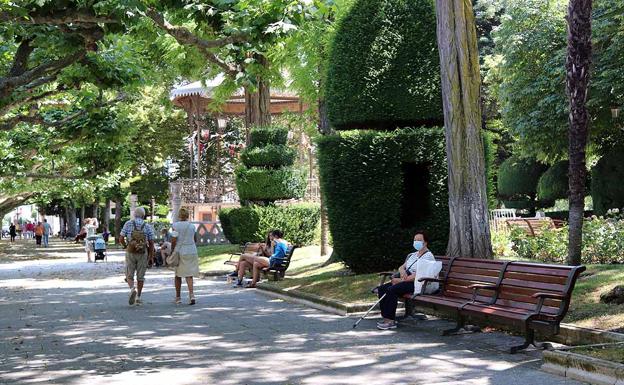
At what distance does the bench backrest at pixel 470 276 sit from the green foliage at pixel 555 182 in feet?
89.6

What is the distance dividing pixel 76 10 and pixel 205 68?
1961 centimetres

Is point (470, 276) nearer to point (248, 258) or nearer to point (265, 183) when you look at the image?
point (248, 258)

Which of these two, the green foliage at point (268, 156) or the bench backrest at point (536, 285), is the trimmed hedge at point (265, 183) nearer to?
the green foliage at point (268, 156)

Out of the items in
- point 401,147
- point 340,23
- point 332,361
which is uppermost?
point 340,23

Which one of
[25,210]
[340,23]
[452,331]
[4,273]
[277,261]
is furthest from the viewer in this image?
[25,210]

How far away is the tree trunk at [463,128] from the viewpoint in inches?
519

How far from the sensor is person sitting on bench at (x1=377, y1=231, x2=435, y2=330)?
11445 millimetres

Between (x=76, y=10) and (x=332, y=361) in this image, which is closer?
(x=332, y=361)

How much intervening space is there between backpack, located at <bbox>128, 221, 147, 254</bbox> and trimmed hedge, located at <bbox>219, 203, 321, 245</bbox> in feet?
44.5

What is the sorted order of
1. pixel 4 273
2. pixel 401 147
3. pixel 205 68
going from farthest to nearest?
1. pixel 205 68
2. pixel 4 273
3. pixel 401 147

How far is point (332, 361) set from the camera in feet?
A: 29.2

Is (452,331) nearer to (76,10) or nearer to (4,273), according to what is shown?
(76,10)

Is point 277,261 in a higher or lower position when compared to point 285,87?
lower

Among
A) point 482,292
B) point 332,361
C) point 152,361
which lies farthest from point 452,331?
point 152,361
